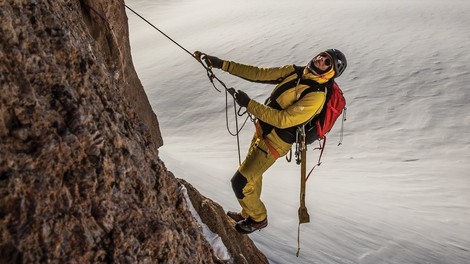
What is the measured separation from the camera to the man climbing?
369 centimetres

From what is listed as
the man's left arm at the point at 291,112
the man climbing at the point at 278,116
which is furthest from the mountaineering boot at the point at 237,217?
the man's left arm at the point at 291,112

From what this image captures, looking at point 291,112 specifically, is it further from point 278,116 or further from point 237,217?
point 237,217

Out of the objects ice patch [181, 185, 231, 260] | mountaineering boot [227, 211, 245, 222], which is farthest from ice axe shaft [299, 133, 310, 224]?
ice patch [181, 185, 231, 260]

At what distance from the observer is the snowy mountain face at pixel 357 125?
6.50 m

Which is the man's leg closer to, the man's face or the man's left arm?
the man's left arm

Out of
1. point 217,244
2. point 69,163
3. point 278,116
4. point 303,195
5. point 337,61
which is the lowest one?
point 303,195

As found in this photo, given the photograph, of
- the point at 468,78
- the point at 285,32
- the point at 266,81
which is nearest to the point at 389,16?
the point at 285,32

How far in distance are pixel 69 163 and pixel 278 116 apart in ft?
7.20

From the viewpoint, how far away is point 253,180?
391 cm

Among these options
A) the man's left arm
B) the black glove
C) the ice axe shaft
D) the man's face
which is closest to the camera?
the man's left arm

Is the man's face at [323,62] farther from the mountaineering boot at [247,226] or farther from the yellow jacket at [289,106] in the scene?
the mountaineering boot at [247,226]

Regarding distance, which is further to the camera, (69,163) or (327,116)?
(327,116)

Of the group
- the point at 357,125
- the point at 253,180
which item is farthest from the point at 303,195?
the point at 357,125

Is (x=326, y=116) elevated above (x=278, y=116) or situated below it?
below
